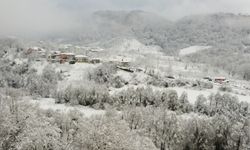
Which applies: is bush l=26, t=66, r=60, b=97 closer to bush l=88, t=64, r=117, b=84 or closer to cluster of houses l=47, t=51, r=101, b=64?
bush l=88, t=64, r=117, b=84

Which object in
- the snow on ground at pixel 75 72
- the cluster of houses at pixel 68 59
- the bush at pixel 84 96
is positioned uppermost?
the cluster of houses at pixel 68 59

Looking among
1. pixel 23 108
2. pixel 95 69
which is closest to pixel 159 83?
pixel 95 69

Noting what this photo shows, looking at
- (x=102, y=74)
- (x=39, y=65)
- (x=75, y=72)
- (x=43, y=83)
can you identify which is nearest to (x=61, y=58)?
(x=39, y=65)

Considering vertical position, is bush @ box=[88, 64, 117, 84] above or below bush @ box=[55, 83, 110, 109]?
above

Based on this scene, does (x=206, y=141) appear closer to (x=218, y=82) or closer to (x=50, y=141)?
(x=50, y=141)

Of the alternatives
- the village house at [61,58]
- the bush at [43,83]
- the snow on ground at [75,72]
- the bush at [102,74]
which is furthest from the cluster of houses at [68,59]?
the bush at [102,74]

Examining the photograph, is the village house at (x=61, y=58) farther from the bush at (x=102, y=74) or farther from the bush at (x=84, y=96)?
the bush at (x=84, y=96)

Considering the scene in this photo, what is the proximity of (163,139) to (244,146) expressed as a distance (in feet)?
41.7

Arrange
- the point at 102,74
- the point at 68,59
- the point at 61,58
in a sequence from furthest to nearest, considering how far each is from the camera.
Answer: the point at 68,59 < the point at 61,58 < the point at 102,74

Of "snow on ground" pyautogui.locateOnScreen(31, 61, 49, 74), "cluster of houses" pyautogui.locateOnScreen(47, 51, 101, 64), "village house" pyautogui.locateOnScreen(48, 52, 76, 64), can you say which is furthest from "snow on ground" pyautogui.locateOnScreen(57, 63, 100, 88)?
"village house" pyautogui.locateOnScreen(48, 52, 76, 64)

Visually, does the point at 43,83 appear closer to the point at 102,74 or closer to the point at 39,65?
the point at 102,74

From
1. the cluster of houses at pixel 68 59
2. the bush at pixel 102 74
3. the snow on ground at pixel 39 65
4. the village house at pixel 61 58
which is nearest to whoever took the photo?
the bush at pixel 102 74

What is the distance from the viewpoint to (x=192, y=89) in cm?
13762

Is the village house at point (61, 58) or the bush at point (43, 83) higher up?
the village house at point (61, 58)
